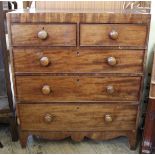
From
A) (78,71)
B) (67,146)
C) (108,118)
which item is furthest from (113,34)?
(67,146)

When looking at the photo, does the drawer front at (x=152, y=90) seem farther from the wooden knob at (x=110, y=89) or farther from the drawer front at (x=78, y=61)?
the wooden knob at (x=110, y=89)

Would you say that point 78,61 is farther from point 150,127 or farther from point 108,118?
point 150,127

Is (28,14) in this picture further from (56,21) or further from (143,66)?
(143,66)

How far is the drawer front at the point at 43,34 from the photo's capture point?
3.95 ft

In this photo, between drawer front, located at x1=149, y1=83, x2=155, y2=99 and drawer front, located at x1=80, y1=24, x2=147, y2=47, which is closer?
drawer front, located at x1=80, y1=24, x2=147, y2=47

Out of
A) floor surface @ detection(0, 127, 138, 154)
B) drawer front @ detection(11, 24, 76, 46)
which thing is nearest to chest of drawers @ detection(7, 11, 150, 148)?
drawer front @ detection(11, 24, 76, 46)

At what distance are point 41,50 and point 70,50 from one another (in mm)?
164

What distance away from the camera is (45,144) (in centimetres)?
162

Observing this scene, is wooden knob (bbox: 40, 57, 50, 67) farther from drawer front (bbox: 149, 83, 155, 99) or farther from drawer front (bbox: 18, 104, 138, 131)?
drawer front (bbox: 149, 83, 155, 99)

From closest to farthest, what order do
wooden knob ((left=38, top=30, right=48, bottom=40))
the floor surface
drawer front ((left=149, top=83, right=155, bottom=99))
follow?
wooden knob ((left=38, top=30, right=48, bottom=40)) → drawer front ((left=149, top=83, right=155, bottom=99)) → the floor surface

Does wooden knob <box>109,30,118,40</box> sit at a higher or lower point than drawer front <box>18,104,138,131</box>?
higher

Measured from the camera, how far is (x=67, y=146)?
1.60 m

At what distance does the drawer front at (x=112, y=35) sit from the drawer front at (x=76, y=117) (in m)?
0.40

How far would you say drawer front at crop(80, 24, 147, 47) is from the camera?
1209 millimetres
